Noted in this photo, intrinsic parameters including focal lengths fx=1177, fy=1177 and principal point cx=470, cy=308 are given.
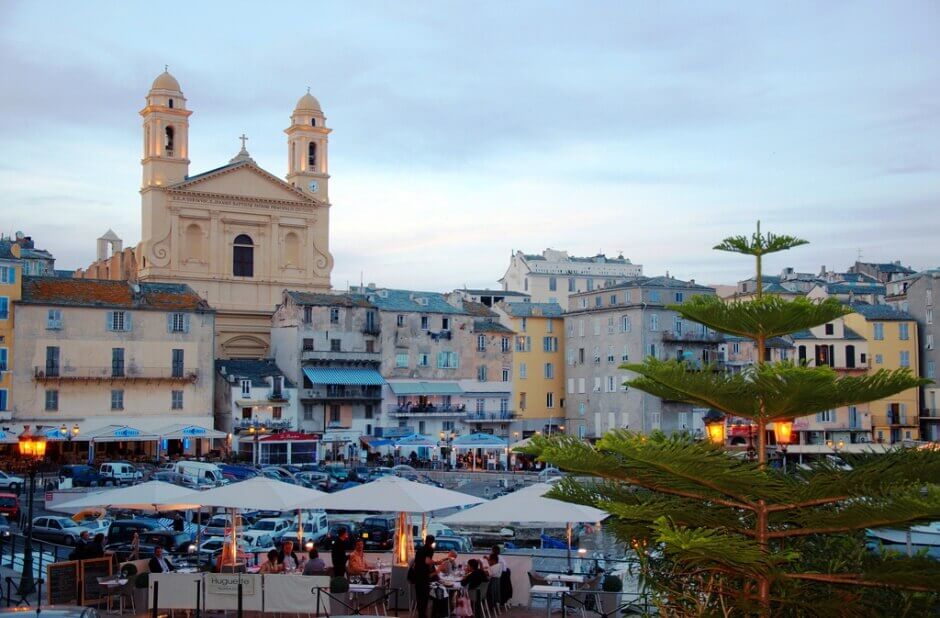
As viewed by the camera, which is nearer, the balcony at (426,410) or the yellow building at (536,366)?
the balcony at (426,410)

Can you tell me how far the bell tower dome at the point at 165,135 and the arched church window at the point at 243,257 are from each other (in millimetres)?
5764

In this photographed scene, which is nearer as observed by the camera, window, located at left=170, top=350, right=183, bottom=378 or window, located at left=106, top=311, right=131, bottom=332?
window, located at left=106, top=311, right=131, bottom=332

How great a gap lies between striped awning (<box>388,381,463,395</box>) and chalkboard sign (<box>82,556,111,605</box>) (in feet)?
163

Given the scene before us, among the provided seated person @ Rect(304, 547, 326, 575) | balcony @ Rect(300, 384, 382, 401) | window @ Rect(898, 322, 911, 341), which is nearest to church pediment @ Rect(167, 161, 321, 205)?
balcony @ Rect(300, 384, 382, 401)

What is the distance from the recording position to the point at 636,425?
6869 centimetres

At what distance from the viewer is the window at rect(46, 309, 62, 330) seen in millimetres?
58688

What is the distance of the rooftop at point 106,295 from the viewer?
59.2 metres

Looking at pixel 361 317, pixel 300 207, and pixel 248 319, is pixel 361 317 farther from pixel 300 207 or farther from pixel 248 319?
pixel 300 207

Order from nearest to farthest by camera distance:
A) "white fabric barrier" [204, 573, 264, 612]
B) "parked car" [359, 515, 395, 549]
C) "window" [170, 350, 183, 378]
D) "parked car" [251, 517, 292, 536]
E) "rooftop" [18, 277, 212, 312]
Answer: "white fabric barrier" [204, 573, 264, 612]
"parked car" [359, 515, 395, 549]
"parked car" [251, 517, 292, 536]
"rooftop" [18, 277, 212, 312]
"window" [170, 350, 183, 378]

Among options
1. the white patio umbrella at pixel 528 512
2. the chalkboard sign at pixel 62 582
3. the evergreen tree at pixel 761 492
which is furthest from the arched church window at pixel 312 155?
the evergreen tree at pixel 761 492

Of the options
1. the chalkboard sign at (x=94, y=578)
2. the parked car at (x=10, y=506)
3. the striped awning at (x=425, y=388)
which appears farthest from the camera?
the striped awning at (x=425, y=388)

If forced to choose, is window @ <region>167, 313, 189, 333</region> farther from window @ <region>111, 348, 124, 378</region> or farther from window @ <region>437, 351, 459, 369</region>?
window @ <region>437, 351, 459, 369</region>

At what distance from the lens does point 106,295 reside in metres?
61.3

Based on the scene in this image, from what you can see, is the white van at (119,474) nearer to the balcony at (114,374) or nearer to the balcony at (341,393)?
the balcony at (114,374)
